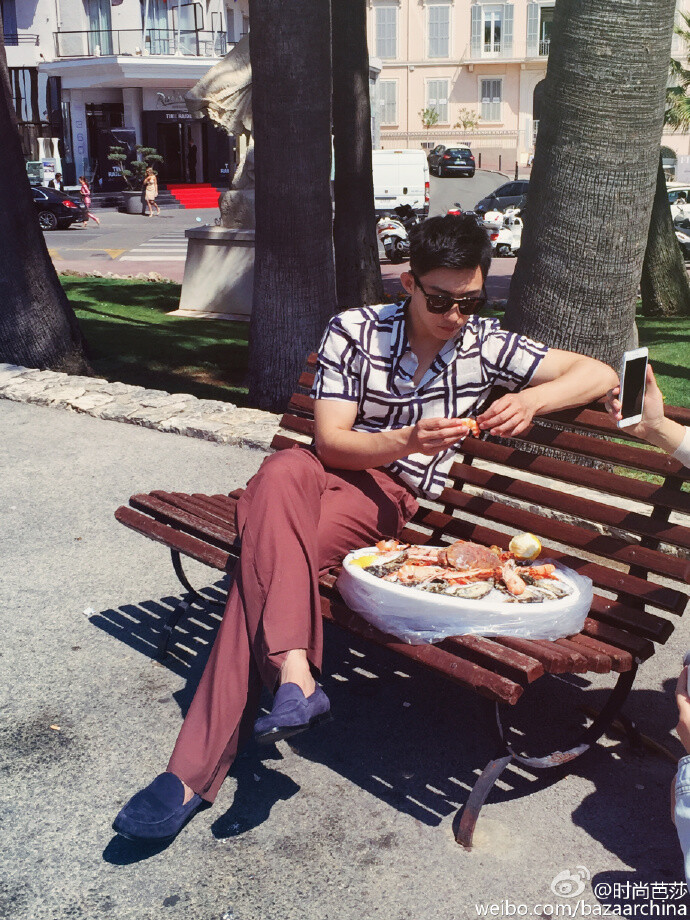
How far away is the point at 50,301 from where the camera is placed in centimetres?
862

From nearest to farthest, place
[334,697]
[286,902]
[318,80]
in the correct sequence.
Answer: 1. [286,902]
2. [334,697]
3. [318,80]

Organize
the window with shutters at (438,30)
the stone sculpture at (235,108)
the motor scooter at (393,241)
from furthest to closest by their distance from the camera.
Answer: the window with shutters at (438,30) < the motor scooter at (393,241) < the stone sculpture at (235,108)

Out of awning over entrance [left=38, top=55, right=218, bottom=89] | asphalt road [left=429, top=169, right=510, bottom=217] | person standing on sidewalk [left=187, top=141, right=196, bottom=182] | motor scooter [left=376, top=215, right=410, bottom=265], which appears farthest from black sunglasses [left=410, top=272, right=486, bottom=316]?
person standing on sidewalk [left=187, top=141, right=196, bottom=182]

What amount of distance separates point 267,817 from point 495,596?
2.94 feet

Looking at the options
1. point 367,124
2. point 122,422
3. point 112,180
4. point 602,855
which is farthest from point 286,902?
point 112,180

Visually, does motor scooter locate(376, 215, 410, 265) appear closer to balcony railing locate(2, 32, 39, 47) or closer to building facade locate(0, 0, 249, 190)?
building facade locate(0, 0, 249, 190)

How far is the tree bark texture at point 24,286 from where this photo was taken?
827 cm

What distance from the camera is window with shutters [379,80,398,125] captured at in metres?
58.2

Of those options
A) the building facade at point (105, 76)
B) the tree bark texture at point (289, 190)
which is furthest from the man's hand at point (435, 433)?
the building facade at point (105, 76)

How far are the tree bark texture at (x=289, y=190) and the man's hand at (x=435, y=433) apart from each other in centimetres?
421

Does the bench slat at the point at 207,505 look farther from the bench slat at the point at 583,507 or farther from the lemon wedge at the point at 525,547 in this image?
the lemon wedge at the point at 525,547

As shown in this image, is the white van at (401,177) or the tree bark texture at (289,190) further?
the white van at (401,177)

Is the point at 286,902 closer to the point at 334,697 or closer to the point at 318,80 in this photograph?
the point at 334,697

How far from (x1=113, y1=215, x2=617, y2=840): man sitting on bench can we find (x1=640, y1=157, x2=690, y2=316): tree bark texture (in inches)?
417
